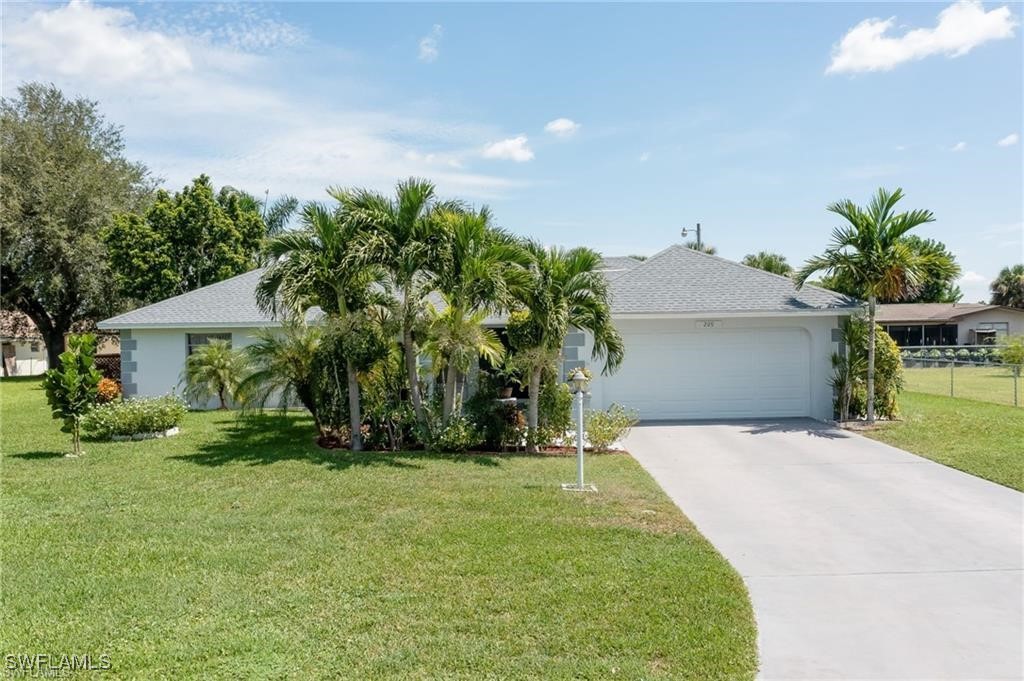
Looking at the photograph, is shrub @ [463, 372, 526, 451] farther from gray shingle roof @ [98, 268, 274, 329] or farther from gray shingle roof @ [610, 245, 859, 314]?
gray shingle roof @ [98, 268, 274, 329]

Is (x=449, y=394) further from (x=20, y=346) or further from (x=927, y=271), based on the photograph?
(x=20, y=346)

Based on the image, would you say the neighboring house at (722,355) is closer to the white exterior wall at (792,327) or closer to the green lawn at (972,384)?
the white exterior wall at (792,327)

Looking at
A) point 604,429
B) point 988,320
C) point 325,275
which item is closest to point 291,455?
point 325,275

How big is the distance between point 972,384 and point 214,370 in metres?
26.1

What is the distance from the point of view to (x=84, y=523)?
6.85m

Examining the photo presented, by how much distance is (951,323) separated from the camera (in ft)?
146

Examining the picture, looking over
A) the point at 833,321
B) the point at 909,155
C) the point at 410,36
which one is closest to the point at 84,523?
the point at 410,36

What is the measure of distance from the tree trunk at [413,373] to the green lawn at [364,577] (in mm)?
2077

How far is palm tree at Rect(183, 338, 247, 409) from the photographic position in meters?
15.9

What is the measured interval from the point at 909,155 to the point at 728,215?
8.48 m

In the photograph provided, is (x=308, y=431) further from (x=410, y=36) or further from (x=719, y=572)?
(x=719, y=572)

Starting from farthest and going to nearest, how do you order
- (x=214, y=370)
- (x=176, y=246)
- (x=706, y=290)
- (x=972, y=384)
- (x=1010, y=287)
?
(x=1010, y=287) → (x=176, y=246) → (x=972, y=384) → (x=214, y=370) → (x=706, y=290)

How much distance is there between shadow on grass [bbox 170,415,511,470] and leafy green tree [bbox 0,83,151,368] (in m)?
20.3

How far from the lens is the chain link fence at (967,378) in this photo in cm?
1909
